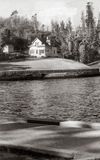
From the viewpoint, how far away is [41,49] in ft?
539

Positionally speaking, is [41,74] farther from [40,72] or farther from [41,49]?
[41,49]

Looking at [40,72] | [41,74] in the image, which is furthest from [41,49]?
[41,74]

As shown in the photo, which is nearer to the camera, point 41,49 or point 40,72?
point 40,72

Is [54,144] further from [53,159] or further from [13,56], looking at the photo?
[13,56]

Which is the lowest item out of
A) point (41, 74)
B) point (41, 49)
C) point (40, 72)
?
point (41, 74)

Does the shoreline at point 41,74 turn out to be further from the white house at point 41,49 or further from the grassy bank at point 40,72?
the white house at point 41,49

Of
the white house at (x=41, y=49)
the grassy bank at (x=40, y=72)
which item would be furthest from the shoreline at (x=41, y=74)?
the white house at (x=41, y=49)

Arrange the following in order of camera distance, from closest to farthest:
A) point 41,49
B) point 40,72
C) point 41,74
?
point 41,74, point 40,72, point 41,49

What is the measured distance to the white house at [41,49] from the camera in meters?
161

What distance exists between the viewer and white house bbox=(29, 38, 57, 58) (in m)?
161

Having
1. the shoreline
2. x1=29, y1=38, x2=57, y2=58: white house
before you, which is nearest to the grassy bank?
the shoreline

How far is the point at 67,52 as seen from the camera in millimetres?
131750

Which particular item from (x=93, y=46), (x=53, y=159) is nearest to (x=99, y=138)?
(x=53, y=159)

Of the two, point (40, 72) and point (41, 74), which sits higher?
point (40, 72)
